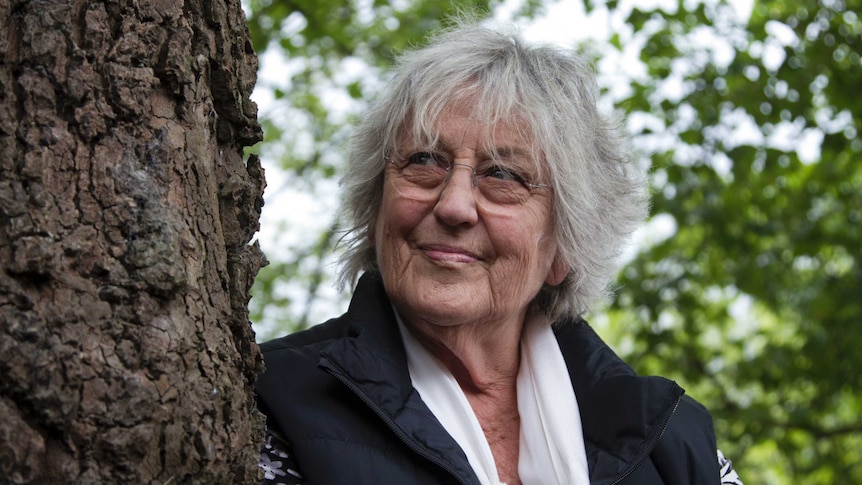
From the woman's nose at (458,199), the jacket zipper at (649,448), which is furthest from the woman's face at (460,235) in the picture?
the jacket zipper at (649,448)

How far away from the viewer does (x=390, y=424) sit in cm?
216

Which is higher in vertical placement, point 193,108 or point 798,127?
point 193,108

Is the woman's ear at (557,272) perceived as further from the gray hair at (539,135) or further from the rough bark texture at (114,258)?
the rough bark texture at (114,258)

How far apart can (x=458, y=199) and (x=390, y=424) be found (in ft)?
2.03

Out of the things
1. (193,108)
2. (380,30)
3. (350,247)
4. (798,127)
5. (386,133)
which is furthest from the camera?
(380,30)

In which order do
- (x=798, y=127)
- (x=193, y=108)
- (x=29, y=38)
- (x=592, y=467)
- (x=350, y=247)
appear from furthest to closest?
1. (x=798, y=127)
2. (x=350, y=247)
3. (x=592, y=467)
4. (x=193, y=108)
5. (x=29, y=38)

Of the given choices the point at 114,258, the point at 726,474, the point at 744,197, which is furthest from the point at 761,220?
the point at 114,258

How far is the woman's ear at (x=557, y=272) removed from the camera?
2766 millimetres

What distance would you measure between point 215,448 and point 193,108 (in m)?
0.58

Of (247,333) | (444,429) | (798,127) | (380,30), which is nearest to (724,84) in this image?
(798,127)

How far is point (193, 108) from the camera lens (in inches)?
63.8

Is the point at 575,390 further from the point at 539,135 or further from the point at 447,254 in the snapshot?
the point at 539,135

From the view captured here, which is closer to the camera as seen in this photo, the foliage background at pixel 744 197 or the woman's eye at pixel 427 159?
the woman's eye at pixel 427 159

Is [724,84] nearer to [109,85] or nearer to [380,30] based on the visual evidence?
[380,30]
